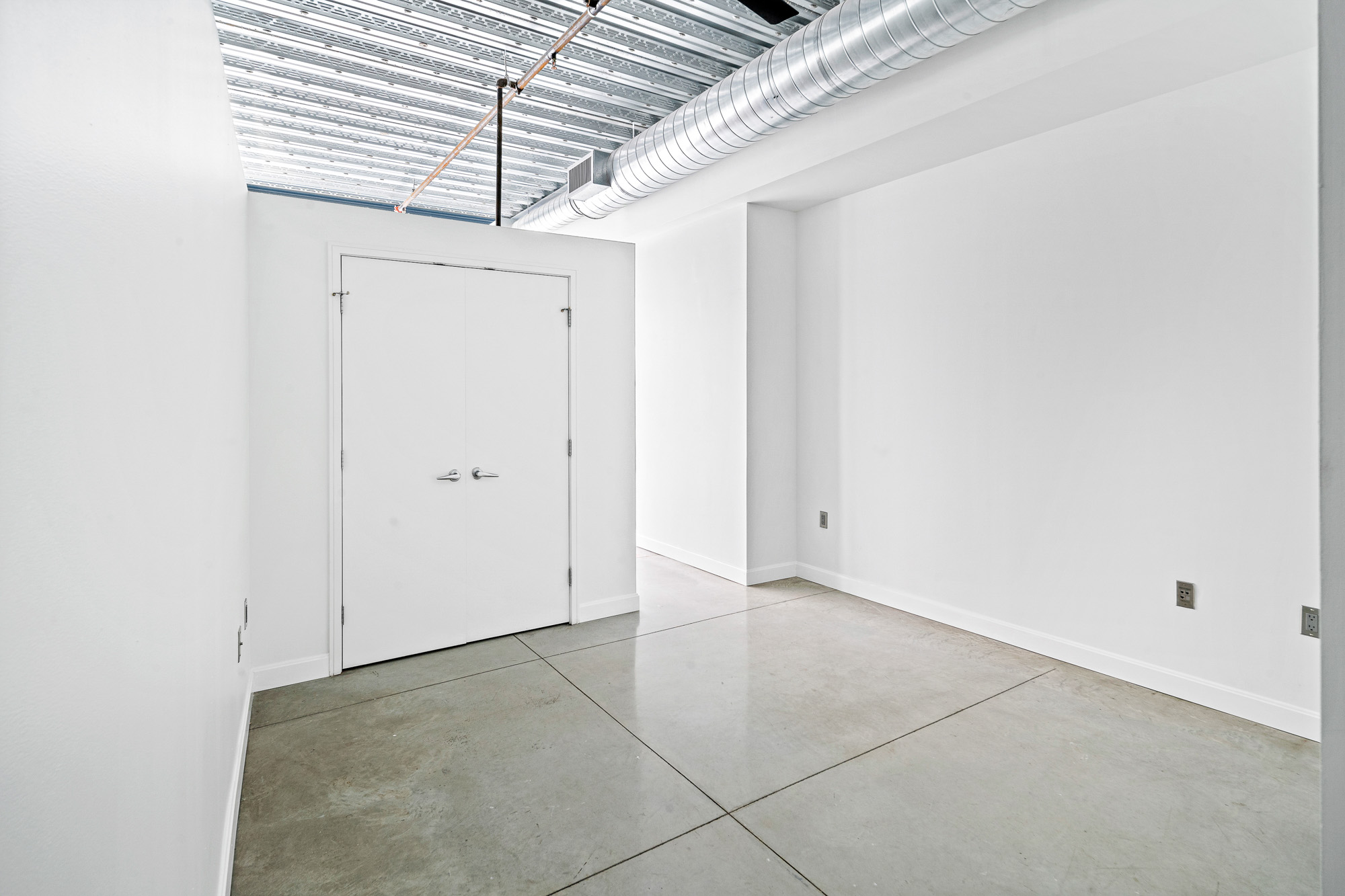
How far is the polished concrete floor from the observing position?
200cm

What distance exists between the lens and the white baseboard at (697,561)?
16.9 ft

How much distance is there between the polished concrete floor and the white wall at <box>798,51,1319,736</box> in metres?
0.38

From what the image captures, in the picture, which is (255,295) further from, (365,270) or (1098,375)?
(1098,375)

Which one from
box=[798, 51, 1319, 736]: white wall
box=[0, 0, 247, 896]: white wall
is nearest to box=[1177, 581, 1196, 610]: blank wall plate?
box=[798, 51, 1319, 736]: white wall

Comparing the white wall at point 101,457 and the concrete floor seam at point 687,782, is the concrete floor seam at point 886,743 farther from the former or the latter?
the white wall at point 101,457

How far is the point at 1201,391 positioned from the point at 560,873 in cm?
327

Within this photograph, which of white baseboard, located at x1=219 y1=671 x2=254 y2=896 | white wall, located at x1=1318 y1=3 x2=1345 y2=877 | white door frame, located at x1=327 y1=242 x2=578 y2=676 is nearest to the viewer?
white wall, located at x1=1318 y1=3 x2=1345 y2=877

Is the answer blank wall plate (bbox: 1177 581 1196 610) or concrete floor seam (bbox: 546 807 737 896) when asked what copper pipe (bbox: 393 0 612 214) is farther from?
blank wall plate (bbox: 1177 581 1196 610)

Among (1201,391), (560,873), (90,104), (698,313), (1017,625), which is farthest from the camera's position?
(698,313)

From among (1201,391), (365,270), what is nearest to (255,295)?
(365,270)

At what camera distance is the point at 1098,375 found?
11.1 feet

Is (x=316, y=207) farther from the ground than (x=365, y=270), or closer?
farther from the ground

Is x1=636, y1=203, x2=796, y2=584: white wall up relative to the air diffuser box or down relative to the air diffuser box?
down

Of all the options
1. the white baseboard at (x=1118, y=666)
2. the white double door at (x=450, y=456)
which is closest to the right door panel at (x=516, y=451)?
the white double door at (x=450, y=456)
